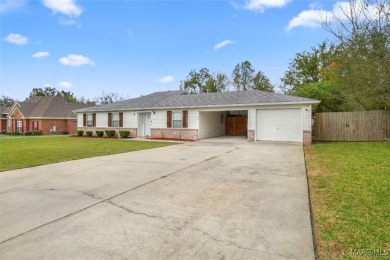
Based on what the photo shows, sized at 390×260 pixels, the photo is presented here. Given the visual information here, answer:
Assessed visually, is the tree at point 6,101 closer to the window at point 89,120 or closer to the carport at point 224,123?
the window at point 89,120

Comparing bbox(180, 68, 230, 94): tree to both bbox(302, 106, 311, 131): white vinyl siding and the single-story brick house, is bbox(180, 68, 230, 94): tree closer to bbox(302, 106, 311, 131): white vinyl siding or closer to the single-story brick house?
the single-story brick house

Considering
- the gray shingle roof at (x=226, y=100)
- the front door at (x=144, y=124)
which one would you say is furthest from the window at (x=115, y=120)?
the front door at (x=144, y=124)

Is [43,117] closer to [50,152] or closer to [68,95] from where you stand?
[50,152]

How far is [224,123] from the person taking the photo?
23.4 metres

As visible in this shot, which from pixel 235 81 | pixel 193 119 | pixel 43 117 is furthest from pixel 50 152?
pixel 235 81

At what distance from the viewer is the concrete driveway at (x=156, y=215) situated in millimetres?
2942

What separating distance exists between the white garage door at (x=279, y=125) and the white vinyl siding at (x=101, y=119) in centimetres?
1468

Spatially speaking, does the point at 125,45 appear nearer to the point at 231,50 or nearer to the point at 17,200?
the point at 231,50

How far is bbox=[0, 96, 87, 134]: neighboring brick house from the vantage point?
3425 cm

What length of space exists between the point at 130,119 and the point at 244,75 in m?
21.4

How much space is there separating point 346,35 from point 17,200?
1671 cm

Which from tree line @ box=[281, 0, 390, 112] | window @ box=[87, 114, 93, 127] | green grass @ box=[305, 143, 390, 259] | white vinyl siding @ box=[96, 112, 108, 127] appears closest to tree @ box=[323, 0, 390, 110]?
tree line @ box=[281, 0, 390, 112]

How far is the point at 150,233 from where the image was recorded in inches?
132

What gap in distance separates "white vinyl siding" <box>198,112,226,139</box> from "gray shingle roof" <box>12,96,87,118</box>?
23.5 metres
